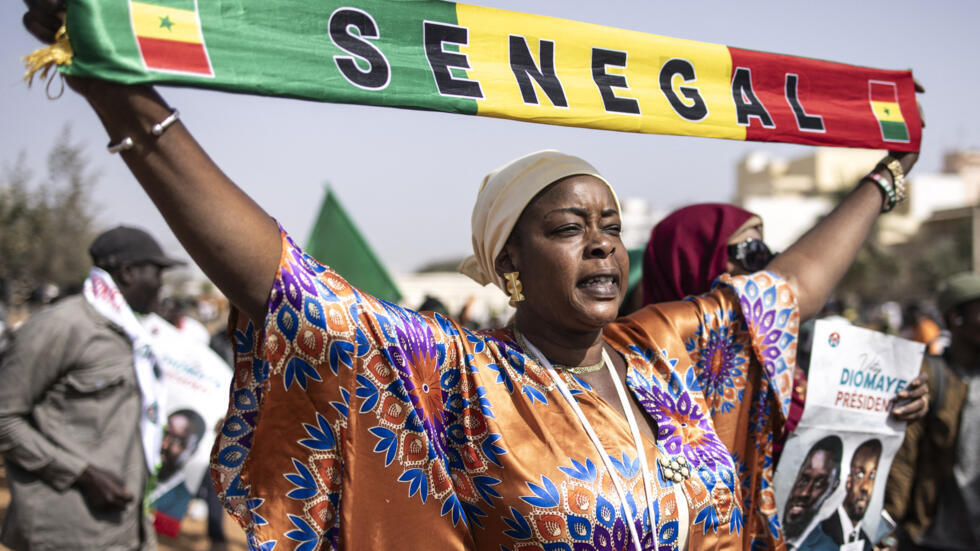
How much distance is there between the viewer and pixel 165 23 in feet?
5.30

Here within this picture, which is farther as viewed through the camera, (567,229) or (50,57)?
(567,229)

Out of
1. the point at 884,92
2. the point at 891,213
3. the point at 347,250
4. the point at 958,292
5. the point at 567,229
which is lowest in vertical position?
the point at 567,229

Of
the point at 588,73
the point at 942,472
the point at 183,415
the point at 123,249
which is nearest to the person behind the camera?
the point at 588,73

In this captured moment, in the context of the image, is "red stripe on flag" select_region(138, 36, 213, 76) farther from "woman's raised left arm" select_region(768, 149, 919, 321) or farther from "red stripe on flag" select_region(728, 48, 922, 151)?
"woman's raised left arm" select_region(768, 149, 919, 321)

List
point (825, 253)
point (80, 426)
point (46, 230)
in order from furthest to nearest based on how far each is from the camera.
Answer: point (46, 230)
point (80, 426)
point (825, 253)

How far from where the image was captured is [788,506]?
2.79 m

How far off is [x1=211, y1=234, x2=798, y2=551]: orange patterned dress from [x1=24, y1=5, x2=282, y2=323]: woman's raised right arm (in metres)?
0.14

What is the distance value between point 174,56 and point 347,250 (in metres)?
5.39

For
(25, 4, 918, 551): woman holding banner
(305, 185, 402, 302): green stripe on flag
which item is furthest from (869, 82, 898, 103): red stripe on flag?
(305, 185, 402, 302): green stripe on flag

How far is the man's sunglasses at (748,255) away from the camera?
301 centimetres

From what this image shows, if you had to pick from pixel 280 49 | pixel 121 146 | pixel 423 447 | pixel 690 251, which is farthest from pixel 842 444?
pixel 121 146

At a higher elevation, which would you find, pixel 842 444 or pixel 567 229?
pixel 567 229

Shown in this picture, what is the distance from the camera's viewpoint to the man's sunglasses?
9.86 feet

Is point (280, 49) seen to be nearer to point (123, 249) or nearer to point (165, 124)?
point (165, 124)
